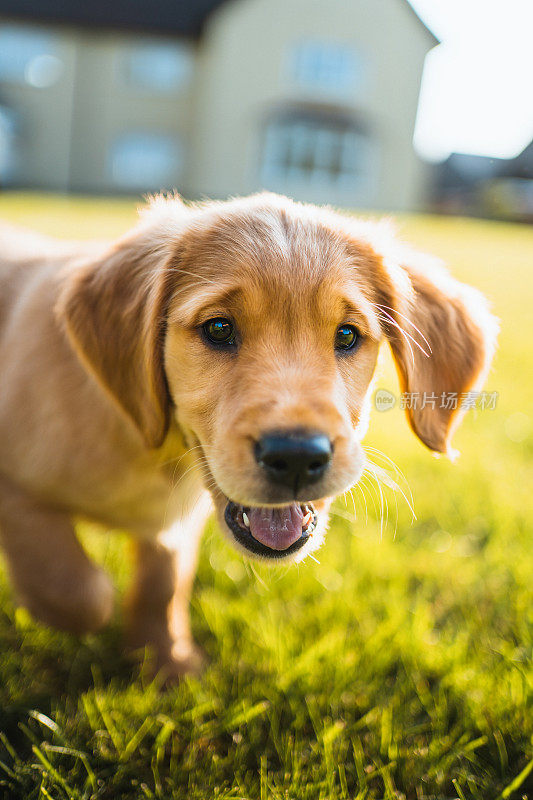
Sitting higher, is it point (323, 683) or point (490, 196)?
point (490, 196)

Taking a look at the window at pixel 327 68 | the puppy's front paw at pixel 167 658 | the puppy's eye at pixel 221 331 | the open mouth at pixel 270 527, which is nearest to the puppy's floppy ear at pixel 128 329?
the puppy's eye at pixel 221 331

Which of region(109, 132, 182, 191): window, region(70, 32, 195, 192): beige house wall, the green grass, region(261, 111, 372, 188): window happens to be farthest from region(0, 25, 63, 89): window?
the green grass

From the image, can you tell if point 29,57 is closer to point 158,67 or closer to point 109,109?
point 109,109

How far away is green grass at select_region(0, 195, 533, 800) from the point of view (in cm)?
214

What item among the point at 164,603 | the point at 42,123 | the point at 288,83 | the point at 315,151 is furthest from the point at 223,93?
the point at 164,603

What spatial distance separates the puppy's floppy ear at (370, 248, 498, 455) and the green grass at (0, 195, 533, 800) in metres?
0.16

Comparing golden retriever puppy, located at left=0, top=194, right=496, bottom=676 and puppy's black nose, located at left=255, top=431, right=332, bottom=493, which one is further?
golden retriever puppy, located at left=0, top=194, right=496, bottom=676

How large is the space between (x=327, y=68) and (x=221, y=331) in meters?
27.8

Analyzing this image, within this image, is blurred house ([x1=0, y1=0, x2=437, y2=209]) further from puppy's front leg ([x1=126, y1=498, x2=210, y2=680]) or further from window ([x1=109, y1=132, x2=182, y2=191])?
puppy's front leg ([x1=126, y1=498, x2=210, y2=680])

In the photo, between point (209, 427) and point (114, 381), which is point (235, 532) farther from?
point (114, 381)

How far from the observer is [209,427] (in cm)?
215

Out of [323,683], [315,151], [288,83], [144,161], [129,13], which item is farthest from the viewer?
[144,161]

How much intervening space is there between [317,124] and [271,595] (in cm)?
2778

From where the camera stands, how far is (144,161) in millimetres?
28891
